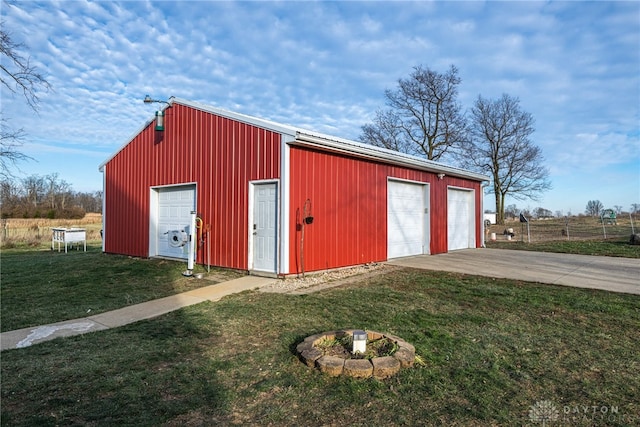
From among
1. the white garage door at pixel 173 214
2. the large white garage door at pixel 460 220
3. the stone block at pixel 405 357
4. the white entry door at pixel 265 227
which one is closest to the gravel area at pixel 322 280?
the white entry door at pixel 265 227

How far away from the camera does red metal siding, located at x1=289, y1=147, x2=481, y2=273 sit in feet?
23.9

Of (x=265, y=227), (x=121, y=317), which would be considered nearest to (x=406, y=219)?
(x=265, y=227)

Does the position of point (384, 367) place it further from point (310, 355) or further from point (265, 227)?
point (265, 227)

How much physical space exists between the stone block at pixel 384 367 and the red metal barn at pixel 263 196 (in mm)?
4326

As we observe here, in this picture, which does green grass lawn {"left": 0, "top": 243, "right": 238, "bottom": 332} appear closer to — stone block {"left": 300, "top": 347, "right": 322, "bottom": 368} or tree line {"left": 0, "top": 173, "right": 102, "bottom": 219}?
stone block {"left": 300, "top": 347, "right": 322, "bottom": 368}

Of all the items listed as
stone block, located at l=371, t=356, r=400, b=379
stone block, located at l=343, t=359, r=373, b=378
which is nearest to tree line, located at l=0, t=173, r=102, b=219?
stone block, located at l=343, t=359, r=373, b=378

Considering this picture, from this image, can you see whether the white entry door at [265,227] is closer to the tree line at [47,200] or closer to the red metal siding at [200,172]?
the red metal siding at [200,172]

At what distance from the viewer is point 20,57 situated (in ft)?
30.6

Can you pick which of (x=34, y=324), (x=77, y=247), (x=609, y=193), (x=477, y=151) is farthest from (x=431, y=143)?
(x=34, y=324)

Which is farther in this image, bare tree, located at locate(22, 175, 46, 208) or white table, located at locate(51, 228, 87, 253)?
bare tree, located at locate(22, 175, 46, 208)

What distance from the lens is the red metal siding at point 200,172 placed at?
773 cm

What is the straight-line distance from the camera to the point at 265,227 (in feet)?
24.7

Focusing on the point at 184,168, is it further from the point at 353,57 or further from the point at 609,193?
the point at 609,193

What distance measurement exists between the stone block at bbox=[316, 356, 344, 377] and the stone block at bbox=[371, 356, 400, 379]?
0.89 ft
